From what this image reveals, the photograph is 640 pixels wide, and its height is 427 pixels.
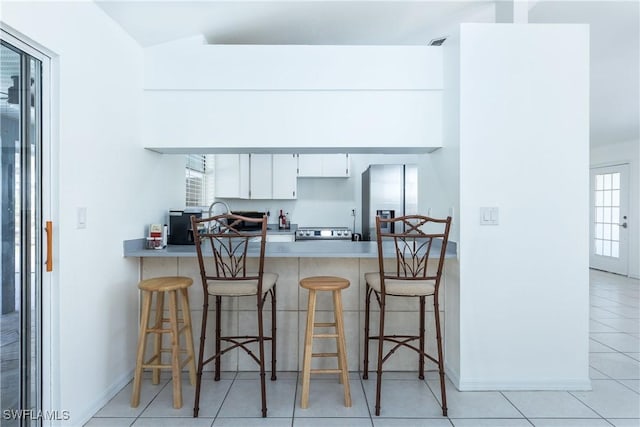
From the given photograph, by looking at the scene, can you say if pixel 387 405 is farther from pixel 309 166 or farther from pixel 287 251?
pixel 309 166

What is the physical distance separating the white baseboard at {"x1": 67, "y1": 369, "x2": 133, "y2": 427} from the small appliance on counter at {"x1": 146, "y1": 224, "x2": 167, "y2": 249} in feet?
2.87

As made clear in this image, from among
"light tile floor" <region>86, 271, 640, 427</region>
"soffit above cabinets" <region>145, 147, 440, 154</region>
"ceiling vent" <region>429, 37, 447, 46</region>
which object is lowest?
"light tile floor" <region>86, 271, 640, 427</region>

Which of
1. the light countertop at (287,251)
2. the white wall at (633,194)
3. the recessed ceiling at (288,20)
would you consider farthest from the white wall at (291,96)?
the white wall at (633,194)

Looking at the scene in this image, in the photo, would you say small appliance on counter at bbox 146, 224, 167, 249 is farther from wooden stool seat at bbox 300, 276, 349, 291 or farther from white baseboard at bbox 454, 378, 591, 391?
white baseboard at bbox 454, 378, 591, 391

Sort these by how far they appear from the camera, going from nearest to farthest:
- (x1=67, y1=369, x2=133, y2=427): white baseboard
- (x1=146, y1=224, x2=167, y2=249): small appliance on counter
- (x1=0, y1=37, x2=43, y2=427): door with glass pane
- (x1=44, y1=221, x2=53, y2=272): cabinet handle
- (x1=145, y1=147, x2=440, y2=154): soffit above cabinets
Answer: (x1=0, y1=37, x2=43, y2=427): door with glass pane
(x1=44, y1=221, x2=53, y2=272): cabinet handle
(x1=67, y1=369, x2=133, y2=427): white baseboard
(x1=146, y1=224, x2=167, y2=249): small appliance on counter
(x1=145, y1=147, x2=440, y2=154): soffit above cabinets

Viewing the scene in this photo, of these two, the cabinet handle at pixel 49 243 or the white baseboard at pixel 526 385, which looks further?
the white baseboard at pixel 526 385

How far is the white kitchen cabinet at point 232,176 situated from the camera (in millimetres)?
4648

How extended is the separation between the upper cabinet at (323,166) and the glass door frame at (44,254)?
10.5 ft

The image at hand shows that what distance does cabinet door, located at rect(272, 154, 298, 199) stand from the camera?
4758 mm

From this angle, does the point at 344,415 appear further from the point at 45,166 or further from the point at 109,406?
the point at 45,166

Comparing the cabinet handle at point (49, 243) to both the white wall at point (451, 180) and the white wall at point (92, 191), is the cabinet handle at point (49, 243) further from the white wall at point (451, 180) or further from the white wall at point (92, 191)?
the white wall at point (451, 180)

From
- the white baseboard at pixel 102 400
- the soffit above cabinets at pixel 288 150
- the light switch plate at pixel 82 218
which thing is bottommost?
the white baseboard at pixel 102 400

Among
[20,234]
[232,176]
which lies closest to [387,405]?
[20,234]

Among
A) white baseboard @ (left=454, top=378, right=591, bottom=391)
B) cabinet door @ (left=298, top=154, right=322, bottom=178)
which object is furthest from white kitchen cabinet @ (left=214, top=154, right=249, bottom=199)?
white baseboard @ (left=454, top=378, right=591, bottom=391)
